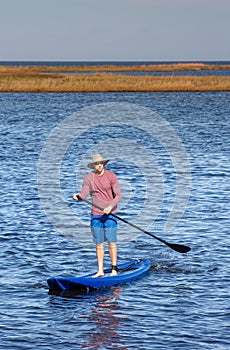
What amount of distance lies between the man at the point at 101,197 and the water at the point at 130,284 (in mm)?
912

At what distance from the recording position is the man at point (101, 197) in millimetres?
12914

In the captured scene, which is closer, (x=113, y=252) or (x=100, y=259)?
(x=100, y=259)

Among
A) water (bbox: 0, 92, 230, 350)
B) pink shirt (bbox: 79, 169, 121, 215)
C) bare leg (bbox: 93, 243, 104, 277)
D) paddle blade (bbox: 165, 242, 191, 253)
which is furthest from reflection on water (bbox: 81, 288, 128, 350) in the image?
paddle blade (bbox: 165, 242, 191, 253)

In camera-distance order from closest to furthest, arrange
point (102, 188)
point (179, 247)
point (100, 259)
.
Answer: point (102, 188), point (100, 259), point (179, 247)

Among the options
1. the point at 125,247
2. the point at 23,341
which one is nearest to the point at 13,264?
the point at 125,247

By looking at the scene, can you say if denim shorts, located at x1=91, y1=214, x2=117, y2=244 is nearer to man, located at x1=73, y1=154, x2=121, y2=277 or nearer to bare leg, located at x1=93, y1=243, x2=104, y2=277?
man, located at x1=73, y1=154, x2=121, y2=277

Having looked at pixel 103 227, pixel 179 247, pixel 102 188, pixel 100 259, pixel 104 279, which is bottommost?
pixel 104 279

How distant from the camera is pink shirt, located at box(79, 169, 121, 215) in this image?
42.7 ft

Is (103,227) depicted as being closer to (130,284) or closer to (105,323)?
(130,284)

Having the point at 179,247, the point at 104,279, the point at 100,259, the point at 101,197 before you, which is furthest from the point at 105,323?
the point at 179,247

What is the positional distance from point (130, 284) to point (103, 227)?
1.12 metres

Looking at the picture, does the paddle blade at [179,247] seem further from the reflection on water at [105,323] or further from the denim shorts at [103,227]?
the reflection on water at [105,323]

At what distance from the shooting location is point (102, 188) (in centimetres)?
1305

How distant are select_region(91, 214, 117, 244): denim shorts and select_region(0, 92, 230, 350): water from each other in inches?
34.0
